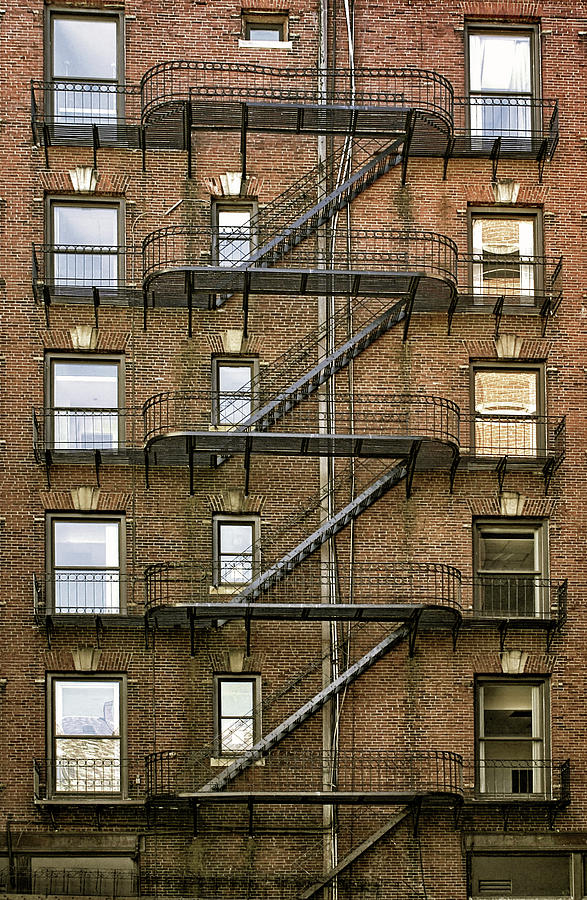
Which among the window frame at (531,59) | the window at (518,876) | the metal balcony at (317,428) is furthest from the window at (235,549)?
the window frame at (531,59)

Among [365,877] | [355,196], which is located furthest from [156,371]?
[365,877]

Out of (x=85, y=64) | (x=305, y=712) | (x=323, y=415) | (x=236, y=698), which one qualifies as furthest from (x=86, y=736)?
(x=85, y=64)

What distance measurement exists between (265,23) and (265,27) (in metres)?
0.08

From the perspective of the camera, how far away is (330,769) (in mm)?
30891

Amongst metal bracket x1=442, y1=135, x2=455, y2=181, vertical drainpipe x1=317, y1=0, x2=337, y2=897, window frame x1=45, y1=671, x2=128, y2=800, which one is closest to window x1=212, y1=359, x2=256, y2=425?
vertical drainpipe x1=317, y1=0, x2=337, y2=897

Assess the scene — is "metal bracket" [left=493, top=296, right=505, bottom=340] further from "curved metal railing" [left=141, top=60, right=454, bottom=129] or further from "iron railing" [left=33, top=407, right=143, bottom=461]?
"iron railing" [left=33, top=407, right=143, bottom=461]

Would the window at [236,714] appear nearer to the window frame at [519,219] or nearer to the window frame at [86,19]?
the window frame at [519,219]

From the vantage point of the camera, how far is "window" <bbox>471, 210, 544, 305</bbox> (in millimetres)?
33125

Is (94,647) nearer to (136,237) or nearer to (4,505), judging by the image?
(4,505)

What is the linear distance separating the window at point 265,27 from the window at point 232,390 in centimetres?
642

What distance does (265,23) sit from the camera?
110 ft

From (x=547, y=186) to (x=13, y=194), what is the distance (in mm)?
10234

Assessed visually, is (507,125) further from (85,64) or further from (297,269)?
(85,64)

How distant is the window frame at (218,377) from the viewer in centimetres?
3200
